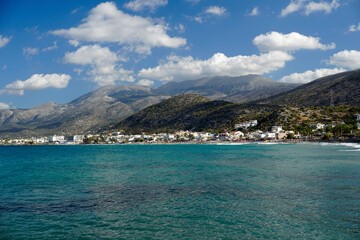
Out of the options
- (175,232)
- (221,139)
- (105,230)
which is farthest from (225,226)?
(221,139)

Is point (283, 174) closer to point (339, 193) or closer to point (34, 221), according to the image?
point (339, 193)

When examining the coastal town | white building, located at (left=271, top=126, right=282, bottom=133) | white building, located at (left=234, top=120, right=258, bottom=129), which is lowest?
the coastal town

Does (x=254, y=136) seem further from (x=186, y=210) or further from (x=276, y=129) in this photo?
(x=186, y=210)

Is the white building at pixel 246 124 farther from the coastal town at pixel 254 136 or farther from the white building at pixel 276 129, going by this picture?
the white building at pixel 276 129

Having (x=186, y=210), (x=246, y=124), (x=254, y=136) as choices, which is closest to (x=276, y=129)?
(x=254, y=136)

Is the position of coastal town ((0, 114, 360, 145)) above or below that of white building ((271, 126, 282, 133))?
below

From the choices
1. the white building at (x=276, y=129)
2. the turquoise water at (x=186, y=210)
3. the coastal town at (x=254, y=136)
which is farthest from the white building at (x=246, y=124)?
the turquoise water at (x=186, y=210)

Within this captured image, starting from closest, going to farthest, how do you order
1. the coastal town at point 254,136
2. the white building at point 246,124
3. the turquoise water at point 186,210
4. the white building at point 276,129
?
the turquoise water at point 186,210 → the coastal town at point 254,136 → the white building at point 276,129 → the white building at point 246,124

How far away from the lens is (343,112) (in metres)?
135

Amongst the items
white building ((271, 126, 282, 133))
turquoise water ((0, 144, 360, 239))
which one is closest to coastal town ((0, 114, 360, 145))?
white building ((271, 126, 282, 133))

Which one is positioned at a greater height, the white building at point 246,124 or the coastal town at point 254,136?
the white building at point 246,124

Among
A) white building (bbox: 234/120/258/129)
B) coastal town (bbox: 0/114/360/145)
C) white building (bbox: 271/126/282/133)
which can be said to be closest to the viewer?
coastal town (bbox: 0/114/360/145)

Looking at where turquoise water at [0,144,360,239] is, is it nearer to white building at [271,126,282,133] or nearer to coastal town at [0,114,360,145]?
coastal town at [0,114,360,145]

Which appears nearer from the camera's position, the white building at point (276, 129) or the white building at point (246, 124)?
the white building at point (276, 129)
